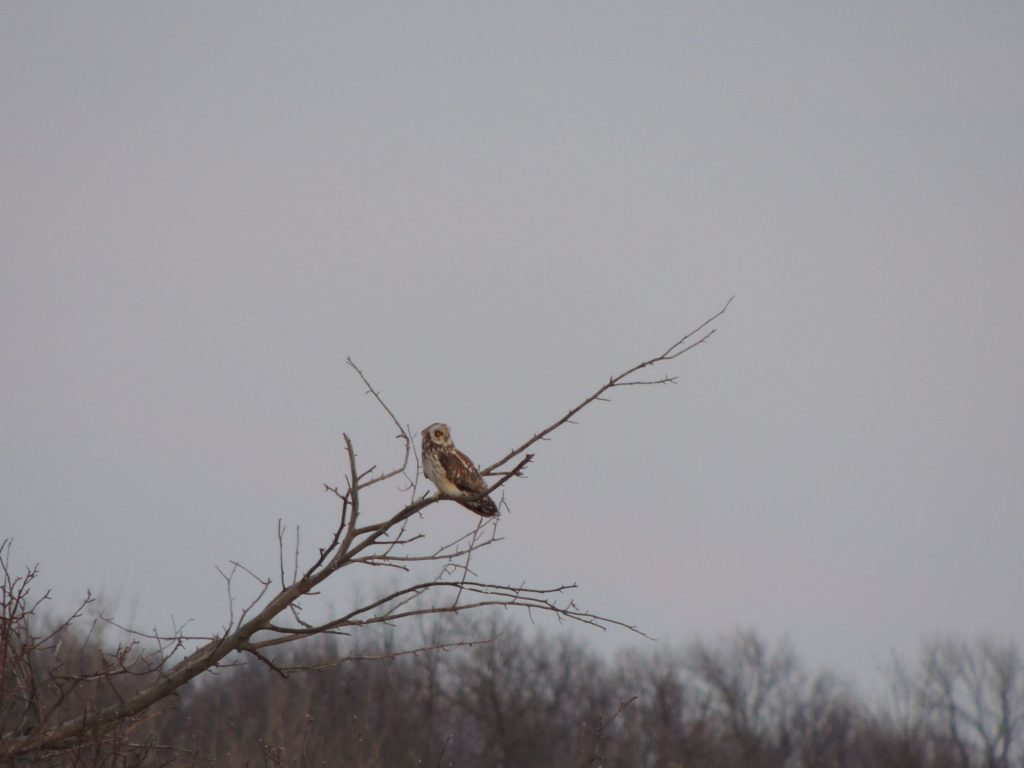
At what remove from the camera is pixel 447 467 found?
10031mm

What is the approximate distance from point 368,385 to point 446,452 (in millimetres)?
3756

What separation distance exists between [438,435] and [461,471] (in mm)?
506

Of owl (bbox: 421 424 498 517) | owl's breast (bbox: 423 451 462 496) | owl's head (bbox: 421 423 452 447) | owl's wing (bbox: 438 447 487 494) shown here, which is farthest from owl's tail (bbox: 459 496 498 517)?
owl's head (bbox: 421 423 452 447)

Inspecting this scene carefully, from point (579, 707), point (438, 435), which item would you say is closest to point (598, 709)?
point (579, 707)

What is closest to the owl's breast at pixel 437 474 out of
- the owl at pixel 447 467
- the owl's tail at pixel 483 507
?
the owl at pixel 447 467

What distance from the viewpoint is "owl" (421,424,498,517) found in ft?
32.1

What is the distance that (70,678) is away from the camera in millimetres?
5766

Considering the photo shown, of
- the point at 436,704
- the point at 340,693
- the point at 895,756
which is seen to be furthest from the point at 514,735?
the point at 895,756

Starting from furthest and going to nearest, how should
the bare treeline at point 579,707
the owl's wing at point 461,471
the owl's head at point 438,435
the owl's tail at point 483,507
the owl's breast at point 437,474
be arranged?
the bare treeline at point 579,707
the owl's head at point 438,435
the owl's breast at point 437,474
the owl's wing at point 461,471
the owl's tail at point 483,507

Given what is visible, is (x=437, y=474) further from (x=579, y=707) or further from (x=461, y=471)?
(x=579, y=707)

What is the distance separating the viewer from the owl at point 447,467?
9779mm

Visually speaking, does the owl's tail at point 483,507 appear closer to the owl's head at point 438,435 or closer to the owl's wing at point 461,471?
the owl's wing at point 461,471

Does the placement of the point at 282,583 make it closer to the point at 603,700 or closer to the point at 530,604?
the point at 530,604

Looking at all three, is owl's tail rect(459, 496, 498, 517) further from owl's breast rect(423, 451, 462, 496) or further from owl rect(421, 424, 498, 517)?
owl's breast rect(423, 451, 462, 496)
